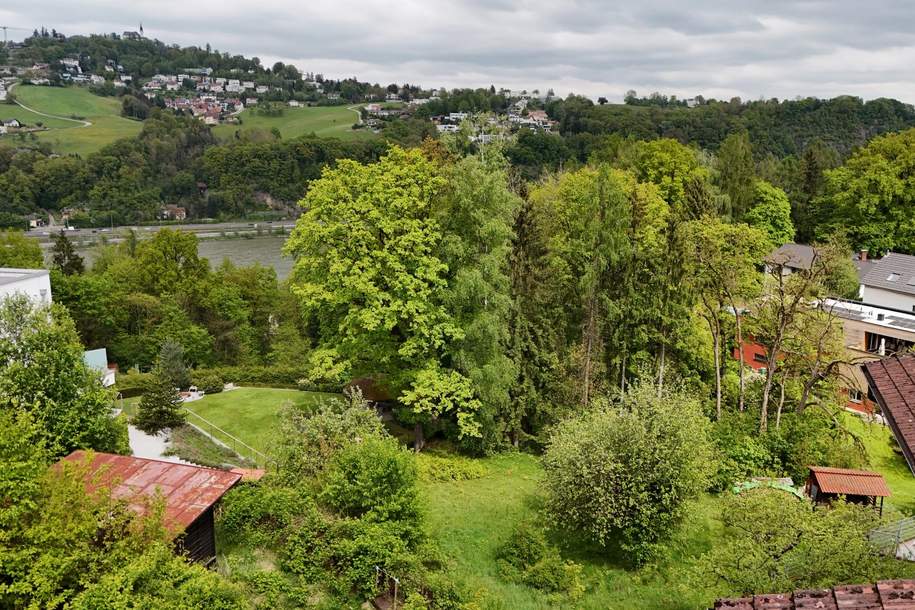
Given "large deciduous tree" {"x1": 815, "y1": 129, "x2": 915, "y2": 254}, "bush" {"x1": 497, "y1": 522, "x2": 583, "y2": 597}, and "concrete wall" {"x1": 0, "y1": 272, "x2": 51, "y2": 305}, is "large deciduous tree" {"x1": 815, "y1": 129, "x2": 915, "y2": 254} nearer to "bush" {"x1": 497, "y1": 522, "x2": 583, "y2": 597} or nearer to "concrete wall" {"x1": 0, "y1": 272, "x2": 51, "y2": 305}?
"bush" {"x1": 497, "y1": 522, "x2": 583, "y2": 597}

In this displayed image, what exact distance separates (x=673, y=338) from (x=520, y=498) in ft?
32.1

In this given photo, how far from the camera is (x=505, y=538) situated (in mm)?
16469

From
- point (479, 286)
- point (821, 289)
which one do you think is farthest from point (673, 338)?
point (479, 286)

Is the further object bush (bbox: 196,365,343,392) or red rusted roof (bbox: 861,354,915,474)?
bush (bbox: 196,365,343,392)

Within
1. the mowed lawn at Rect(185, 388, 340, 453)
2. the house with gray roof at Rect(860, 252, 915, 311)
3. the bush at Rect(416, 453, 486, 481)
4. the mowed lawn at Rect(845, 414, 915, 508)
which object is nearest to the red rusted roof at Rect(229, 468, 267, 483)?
the mowed lawn at Rect(185, 388, 340, 453)

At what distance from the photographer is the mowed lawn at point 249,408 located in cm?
2438

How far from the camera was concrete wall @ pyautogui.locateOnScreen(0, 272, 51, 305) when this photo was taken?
22219mm

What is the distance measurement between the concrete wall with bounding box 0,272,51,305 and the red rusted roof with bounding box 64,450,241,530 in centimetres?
1118

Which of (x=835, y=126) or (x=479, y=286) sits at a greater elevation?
(x=835, y=126)

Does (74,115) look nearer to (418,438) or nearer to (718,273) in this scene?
(418,438)

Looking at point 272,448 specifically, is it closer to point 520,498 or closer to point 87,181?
point 520,498

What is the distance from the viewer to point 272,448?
1678cm

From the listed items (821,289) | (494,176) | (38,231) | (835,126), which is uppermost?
(835,126)

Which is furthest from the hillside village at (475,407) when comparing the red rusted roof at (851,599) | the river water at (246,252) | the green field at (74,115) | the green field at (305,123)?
the green field at (305,123)
